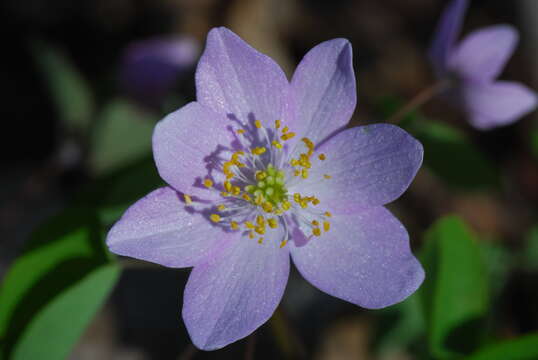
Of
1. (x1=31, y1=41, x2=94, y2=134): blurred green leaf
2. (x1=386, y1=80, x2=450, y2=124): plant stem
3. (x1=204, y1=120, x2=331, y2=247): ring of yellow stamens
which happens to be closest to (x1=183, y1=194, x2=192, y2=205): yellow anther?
(x1=204, y1=120, x2=331, y2=247): ring of yellow stamens

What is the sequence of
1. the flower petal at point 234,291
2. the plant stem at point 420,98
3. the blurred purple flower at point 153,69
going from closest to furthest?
the flower petal at point 234,291 → the plant stem at point 420,98 → the blurred purple flower at point 153,69

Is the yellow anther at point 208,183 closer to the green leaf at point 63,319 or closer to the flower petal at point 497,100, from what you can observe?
the green leaf at point 63,319

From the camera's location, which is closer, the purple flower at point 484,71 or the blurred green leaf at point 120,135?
the purple flower at point 484,71

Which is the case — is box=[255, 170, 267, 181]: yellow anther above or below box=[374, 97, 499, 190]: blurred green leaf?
above

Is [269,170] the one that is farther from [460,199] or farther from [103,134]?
[460,199]

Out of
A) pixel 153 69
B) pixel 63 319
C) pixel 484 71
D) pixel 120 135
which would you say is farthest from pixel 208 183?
pixel 120 135

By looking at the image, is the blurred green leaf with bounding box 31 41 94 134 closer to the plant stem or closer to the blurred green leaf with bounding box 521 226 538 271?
the plant stem

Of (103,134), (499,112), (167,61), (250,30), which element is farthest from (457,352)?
(250,30)

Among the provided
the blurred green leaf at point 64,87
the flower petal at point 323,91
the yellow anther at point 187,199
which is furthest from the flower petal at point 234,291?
the blurred green leaf at point 64,87
